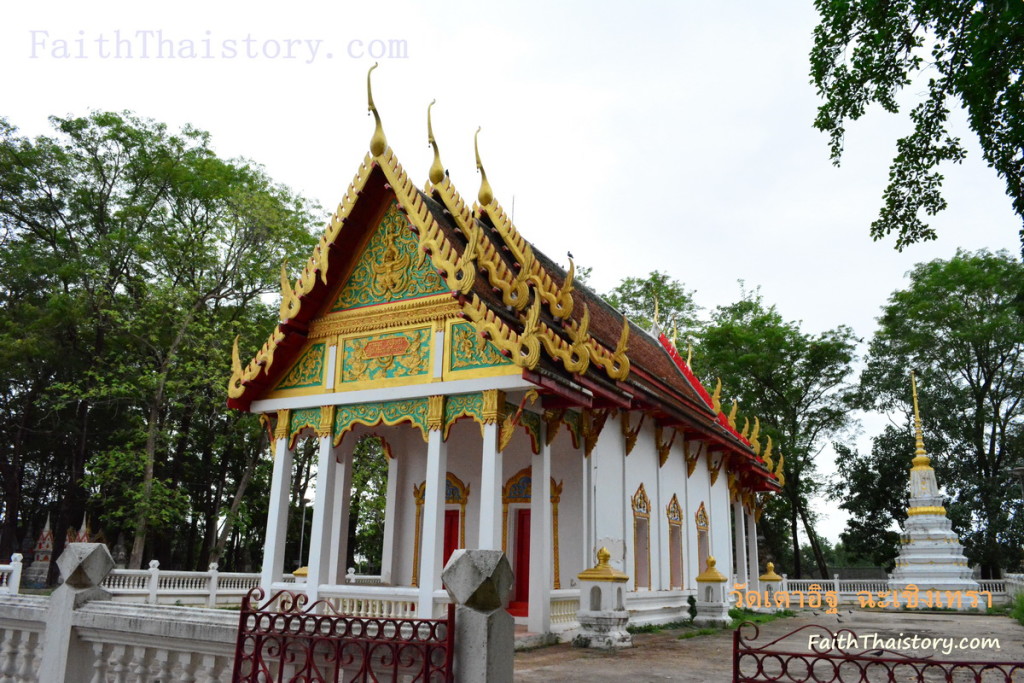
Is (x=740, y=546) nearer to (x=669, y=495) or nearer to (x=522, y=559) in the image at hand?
(x=669, y=495)

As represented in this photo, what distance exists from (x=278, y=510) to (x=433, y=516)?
2753 mm

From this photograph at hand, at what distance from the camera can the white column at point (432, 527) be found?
28.9 ft

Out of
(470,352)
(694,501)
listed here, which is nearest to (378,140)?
(470,352)

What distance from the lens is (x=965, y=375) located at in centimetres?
3012

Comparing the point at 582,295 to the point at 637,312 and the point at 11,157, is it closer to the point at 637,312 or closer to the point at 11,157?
the point at 637,312

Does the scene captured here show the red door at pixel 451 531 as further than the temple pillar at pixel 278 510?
Yes

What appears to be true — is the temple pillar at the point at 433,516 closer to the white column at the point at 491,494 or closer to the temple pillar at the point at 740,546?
the white column at the point at 491,494

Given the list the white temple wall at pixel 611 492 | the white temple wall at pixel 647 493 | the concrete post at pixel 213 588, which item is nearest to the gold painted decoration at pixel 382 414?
the white temple wall at pixel 611 492

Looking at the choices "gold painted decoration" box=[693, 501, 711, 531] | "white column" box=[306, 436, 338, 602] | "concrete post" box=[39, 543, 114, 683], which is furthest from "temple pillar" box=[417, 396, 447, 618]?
"gold painted decoration" box=[693, 501, 711, 531]

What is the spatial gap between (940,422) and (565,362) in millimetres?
25844

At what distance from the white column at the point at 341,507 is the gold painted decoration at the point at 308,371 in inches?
42.6

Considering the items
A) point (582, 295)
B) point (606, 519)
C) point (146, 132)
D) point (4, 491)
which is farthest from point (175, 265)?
point (606, 519)

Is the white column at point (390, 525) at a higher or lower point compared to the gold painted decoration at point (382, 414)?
lower

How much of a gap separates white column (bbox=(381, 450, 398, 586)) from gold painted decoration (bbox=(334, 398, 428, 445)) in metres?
2.11
